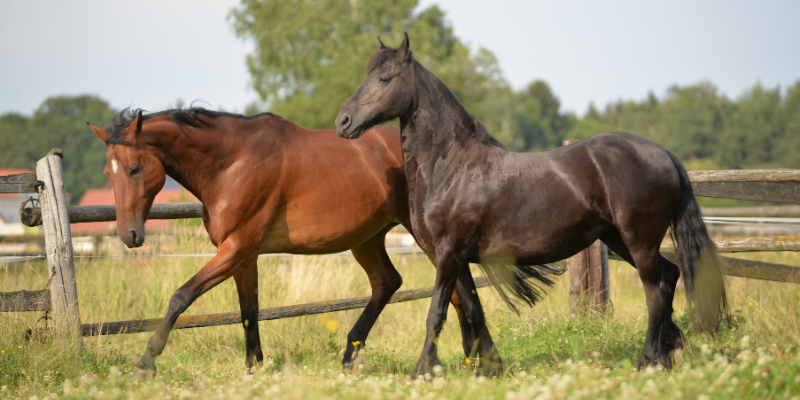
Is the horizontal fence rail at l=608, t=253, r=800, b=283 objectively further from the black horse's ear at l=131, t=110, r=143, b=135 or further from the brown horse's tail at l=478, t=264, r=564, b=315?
the black horse's ear at l=131, t=110, r=143, b=135

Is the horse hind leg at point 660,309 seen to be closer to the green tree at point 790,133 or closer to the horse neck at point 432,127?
the horse neck at point 432,127

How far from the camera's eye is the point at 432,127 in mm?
4059

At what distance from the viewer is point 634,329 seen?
5402 millimetres

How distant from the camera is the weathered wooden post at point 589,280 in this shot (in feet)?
19.2

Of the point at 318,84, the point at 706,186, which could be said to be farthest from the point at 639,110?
the point at 706,186

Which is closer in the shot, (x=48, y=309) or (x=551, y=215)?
(x=551, y=215)

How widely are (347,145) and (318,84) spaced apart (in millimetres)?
27704

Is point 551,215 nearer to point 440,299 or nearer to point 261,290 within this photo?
point 440,299

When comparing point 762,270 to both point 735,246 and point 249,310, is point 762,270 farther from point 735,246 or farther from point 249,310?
point 249,310

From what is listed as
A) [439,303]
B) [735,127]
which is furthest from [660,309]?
[735,127]

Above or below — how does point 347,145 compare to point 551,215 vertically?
above

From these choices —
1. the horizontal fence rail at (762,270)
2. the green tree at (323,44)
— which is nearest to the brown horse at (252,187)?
the horizontal fence rail at (762,270)

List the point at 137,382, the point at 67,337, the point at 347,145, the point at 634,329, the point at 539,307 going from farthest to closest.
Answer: the point at 539,307 → the point at 634,329 → the point at 347,145 → the point at 67,337 → the point at 137,382

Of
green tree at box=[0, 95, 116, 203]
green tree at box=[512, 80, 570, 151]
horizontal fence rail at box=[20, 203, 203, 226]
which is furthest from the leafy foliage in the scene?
green tree at box=[0, 95, 116, 203]
